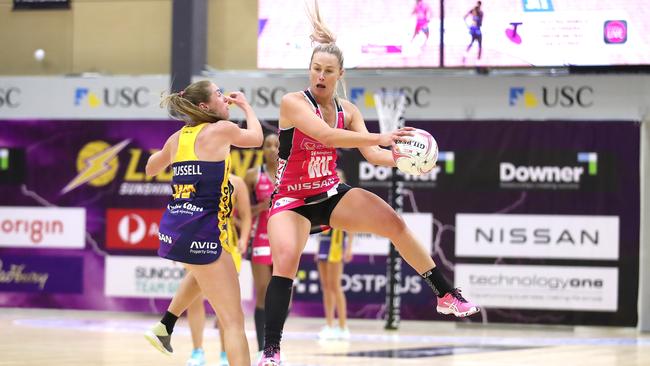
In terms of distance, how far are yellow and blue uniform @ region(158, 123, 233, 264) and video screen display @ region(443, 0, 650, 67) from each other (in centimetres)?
834

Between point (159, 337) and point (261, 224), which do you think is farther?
point (261, 224)

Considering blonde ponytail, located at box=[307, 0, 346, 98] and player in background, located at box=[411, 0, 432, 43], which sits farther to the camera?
player in background, located at box=[411, 0, 432, 43]

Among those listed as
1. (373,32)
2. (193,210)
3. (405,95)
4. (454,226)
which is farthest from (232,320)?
(405,95)

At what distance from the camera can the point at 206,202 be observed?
6.36 metres

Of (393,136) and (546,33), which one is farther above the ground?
(546,33)

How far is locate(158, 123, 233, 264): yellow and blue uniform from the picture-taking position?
6.27 metres

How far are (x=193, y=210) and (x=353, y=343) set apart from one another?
5.66 m

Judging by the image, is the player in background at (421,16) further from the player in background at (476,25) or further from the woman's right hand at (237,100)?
the woman's right hand at (237,100)

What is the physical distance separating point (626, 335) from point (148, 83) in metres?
7.31

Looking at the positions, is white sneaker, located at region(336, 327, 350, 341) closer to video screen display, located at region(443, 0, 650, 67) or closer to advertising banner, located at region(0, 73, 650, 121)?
advertising banner, located at region(0, 73, 650, 121)

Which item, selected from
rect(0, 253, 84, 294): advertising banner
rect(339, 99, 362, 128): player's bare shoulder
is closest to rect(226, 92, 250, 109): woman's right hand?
rect(339, 99, 362, 128): player's bare shoulder

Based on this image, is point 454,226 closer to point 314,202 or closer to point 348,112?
point 348,112

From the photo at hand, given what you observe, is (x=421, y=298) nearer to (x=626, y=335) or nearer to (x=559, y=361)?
(x=626, y=335)

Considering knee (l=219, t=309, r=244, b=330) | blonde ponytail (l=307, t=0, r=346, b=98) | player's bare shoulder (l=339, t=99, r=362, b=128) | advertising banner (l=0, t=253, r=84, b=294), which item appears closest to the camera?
knee (l=219, t=309, r=244, b=330)
